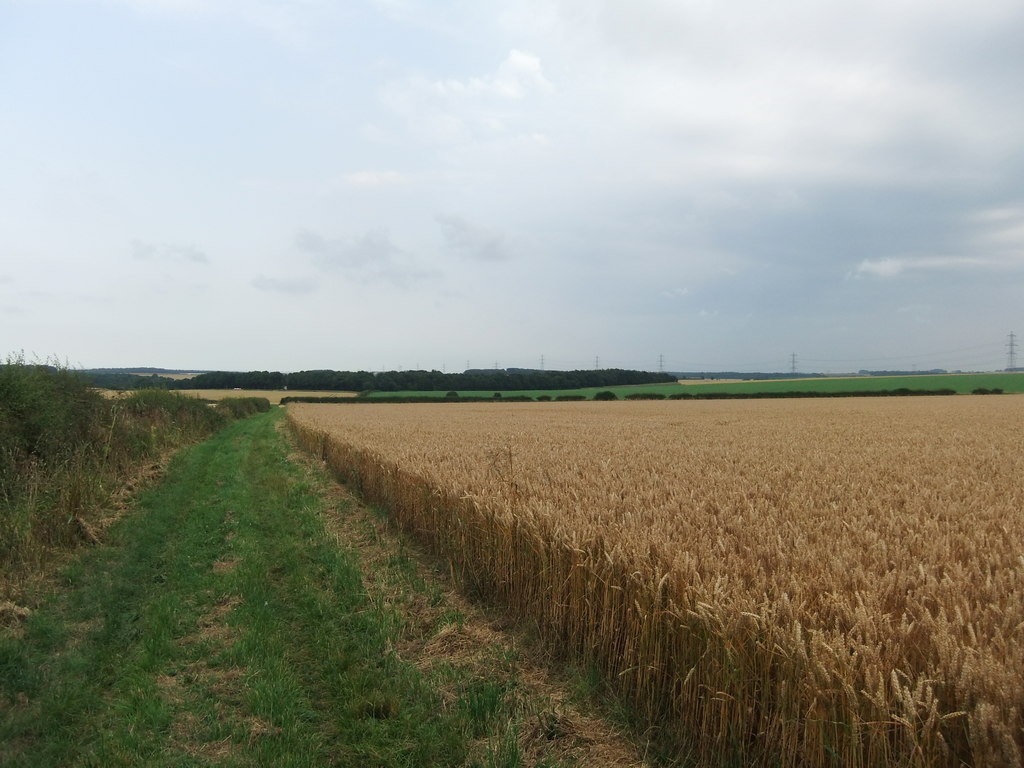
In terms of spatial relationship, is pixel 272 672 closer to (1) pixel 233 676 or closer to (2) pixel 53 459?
(1) pixel 233 676

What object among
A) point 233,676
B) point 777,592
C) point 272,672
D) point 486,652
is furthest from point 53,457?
point 777,592

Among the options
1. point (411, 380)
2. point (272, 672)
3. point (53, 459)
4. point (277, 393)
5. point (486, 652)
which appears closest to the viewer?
point (272, 672)

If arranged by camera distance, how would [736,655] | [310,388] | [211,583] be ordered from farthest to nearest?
[310,388] < [211,583] < [736,655]

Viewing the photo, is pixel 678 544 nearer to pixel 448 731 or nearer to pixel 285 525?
pixel 448 731

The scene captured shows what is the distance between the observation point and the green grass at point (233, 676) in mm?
4188

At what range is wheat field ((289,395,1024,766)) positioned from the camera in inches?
106

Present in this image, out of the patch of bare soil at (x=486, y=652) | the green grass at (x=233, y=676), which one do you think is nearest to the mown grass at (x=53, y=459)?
the green grass at (x=233, y=676)

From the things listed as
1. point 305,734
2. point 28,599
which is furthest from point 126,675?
point 28,599

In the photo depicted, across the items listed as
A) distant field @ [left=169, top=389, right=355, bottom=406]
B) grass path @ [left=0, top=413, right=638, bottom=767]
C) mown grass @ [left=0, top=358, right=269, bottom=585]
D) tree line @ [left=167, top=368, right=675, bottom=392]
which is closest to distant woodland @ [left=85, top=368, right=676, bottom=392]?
tree line @ [left=167, top=368, right=675, bottom=392]

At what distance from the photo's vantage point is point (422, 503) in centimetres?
895

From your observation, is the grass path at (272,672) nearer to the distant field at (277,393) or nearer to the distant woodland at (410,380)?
the distant field at (277,393)

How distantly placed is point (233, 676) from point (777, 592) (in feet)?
15.7

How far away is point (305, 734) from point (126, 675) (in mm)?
2220

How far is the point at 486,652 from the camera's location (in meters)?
5.47
